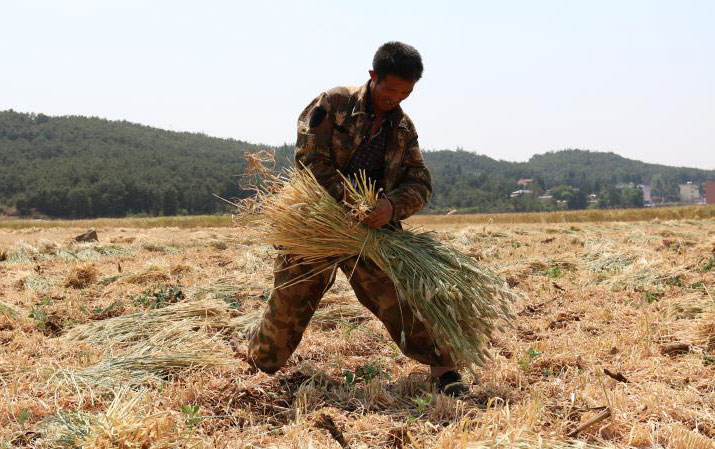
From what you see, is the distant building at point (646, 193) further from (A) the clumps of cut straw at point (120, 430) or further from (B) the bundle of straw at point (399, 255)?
(A) the clumps of cut straw at point (120, 430)

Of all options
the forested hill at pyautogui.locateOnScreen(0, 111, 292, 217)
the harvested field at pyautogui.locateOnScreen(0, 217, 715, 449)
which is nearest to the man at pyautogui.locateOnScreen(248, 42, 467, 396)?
the harvested field at pyautogui.locateOnScreen(0, 217, 715, 449)

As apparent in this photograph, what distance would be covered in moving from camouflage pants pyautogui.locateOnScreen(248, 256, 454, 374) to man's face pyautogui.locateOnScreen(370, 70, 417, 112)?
0.79 meters

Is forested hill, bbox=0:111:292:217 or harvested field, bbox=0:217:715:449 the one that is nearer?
harvested field, bbox=0:217:715:449

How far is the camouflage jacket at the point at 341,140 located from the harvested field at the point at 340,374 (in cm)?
68

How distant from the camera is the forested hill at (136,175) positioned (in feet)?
211

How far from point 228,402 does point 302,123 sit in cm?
139

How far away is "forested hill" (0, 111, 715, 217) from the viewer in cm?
6426

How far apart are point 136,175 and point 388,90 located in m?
77.8

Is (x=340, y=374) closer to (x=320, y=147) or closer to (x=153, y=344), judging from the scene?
(x=153, y=344)

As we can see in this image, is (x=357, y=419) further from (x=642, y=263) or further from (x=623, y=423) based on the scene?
(x=642, y=263)

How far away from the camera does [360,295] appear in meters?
3.02

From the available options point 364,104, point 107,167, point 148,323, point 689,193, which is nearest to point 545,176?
point 689,193

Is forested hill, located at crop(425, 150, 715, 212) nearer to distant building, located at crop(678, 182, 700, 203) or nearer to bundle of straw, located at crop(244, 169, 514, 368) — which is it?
distant building, located at crop(678, 182, 700, 203)

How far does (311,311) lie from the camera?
3002 millimetres
